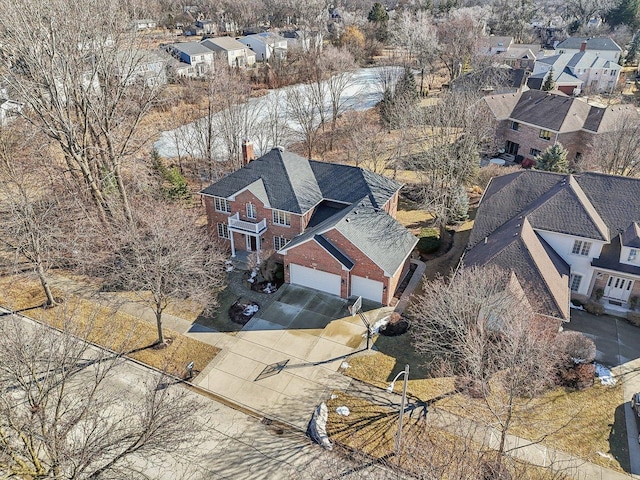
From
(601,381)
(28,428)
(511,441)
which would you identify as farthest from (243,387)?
(601,381)

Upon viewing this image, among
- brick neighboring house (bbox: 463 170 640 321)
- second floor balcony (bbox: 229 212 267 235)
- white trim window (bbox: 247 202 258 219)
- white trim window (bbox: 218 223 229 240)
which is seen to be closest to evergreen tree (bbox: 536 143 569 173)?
brick neighboring house (bbox: 463 170 640 321)

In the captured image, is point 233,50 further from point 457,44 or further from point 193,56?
point 457,44

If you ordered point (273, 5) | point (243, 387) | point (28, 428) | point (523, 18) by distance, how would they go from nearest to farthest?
point (28, 428)
point (243, 387)
point (523, 18)
point (273, 5)

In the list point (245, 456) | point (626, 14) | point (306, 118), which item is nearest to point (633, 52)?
point (626, 14)

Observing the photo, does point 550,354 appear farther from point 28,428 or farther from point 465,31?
point 465,31

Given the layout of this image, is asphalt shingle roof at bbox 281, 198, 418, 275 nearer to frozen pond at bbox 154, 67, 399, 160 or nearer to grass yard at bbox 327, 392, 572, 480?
grass yard at bbox 327, 392, 572, 480

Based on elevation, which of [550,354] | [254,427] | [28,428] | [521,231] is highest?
[28,428]
